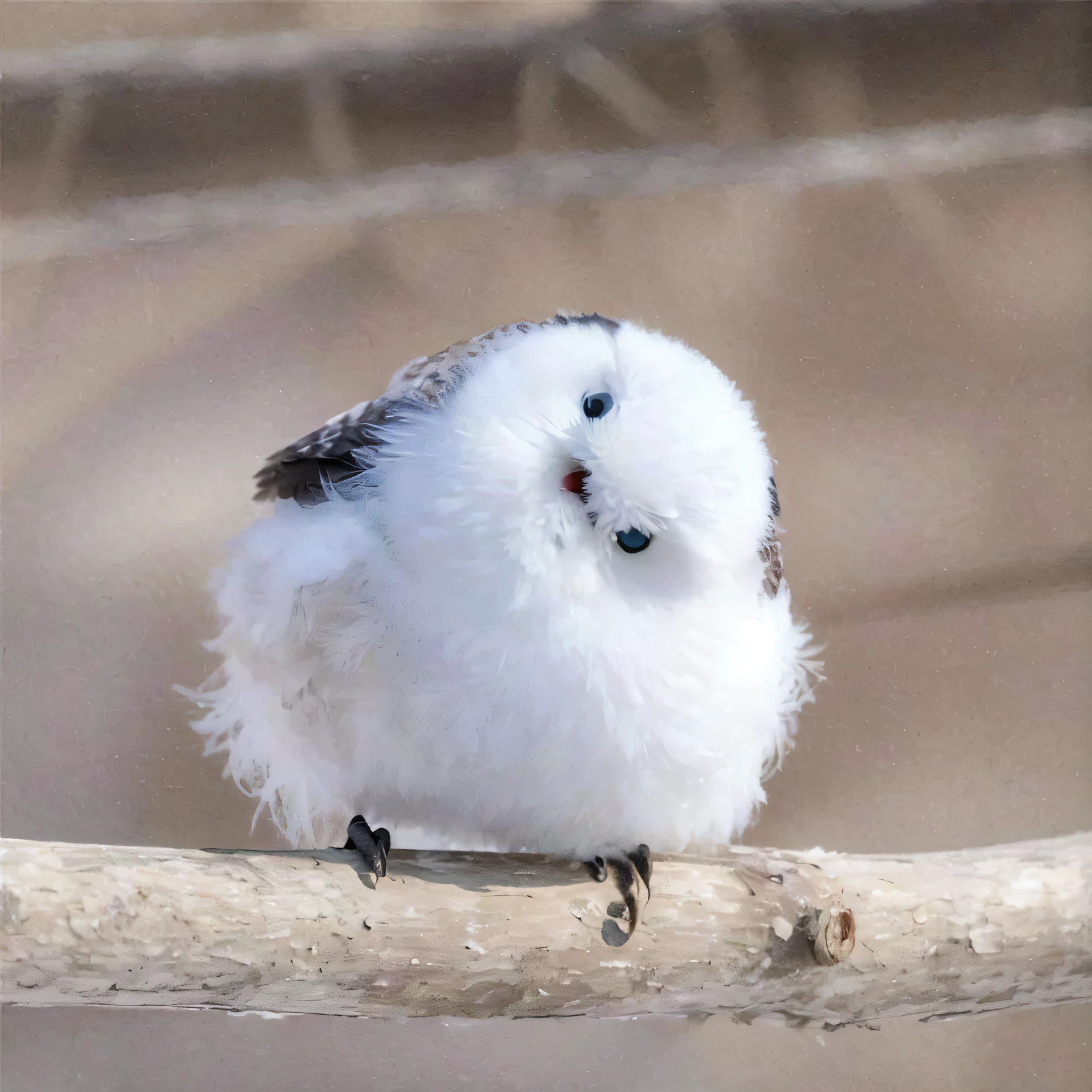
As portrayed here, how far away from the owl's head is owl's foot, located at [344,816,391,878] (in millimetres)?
175

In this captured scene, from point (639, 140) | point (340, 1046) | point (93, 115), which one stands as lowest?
point (340, 1046)

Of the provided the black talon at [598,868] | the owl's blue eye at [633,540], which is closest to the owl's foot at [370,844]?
the black talon at [598,868]

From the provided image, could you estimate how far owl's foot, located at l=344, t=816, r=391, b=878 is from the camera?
0.55m

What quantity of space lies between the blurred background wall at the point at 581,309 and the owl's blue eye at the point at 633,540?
0.34 metres

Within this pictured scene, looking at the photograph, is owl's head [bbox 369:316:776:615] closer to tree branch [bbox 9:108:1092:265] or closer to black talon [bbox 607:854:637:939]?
black talon [bbox 607:854:637:939]

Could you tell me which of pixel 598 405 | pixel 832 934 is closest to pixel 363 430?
pixel 598 405

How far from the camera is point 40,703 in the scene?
724 mm

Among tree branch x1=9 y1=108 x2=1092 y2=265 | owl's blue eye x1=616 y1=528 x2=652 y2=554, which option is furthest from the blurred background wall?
owl's blue eye x1=616 y1=528 x2=652 y2=554

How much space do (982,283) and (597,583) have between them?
59 cm

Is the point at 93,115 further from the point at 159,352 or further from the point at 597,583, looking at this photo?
the point at 597,583

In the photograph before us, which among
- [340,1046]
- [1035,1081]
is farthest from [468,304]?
[1035,1081]

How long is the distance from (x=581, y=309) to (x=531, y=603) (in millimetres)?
365

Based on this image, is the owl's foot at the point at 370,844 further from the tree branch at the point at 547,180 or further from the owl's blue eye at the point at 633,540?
the tree branch at the point at 547,180

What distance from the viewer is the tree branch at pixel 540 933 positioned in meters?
0.46
